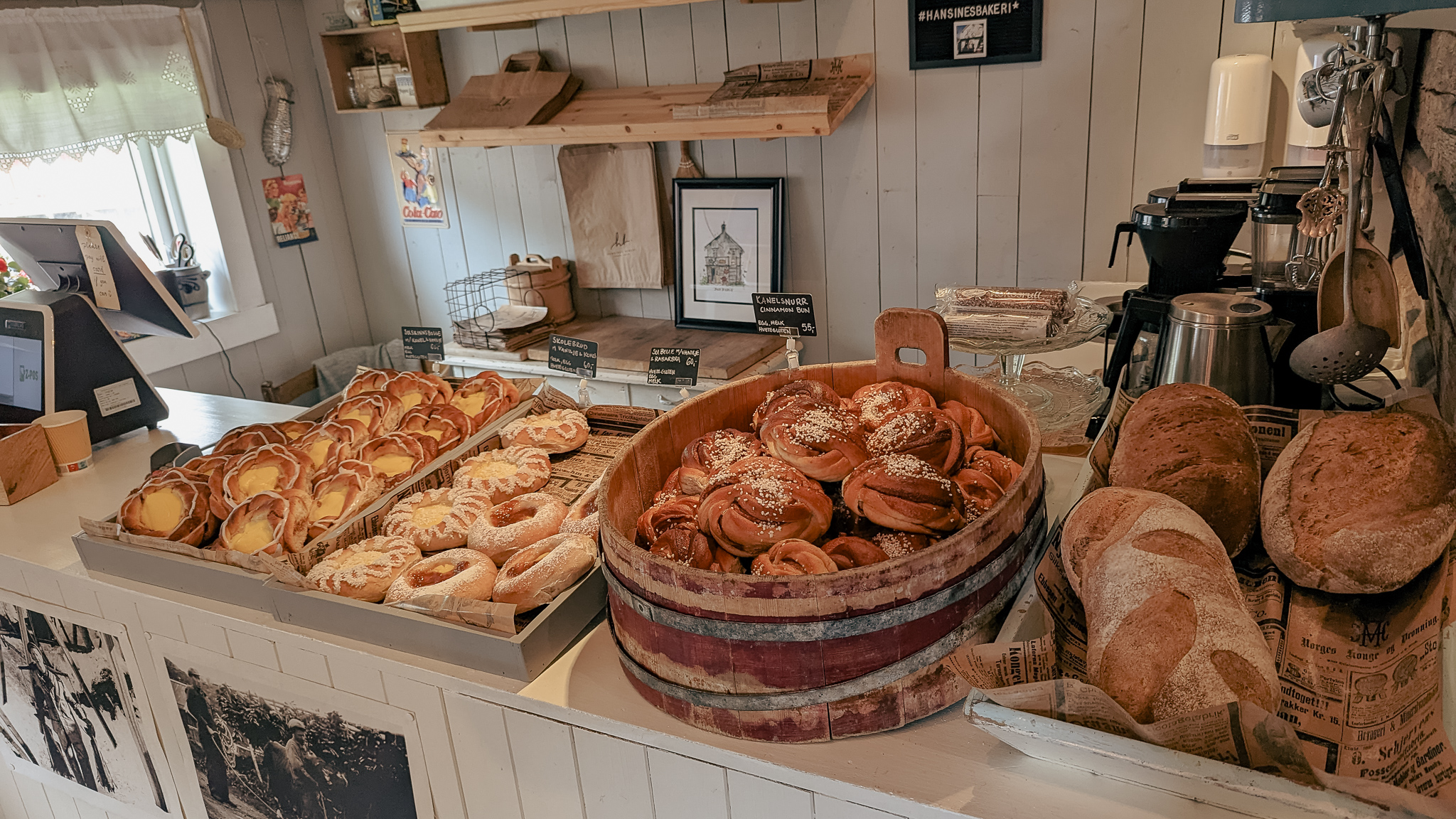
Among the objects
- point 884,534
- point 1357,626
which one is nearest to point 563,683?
point 884,534

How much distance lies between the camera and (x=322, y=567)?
4.09 feet

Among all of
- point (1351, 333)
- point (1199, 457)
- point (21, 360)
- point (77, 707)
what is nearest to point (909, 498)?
point (1199, 457)

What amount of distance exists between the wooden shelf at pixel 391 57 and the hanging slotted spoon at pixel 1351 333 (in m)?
3.09

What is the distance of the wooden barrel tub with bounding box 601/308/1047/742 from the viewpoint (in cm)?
83

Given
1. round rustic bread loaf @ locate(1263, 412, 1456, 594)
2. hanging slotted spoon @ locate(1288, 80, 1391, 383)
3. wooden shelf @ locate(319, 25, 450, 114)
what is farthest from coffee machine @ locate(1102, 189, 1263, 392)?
wooden shelf @ locate(319, 25, 450, 114)

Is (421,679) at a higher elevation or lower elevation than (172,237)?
lower

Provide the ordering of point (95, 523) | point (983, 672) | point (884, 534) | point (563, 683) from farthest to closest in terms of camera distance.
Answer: point (95, 523) < point (563, 683) < point (884, 534) < point (983, 672)

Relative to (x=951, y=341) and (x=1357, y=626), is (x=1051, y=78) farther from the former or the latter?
(x=1357, y=626)

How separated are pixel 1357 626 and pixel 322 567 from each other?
122cm

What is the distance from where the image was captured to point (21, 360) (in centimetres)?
199

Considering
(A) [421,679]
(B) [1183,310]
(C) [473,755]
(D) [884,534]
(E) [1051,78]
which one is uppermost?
(E) [1051,78]

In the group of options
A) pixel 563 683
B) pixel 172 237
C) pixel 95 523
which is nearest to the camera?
pixel 563 683

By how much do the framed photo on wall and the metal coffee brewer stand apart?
1953 millimetres

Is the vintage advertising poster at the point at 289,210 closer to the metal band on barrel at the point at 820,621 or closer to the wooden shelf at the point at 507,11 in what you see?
the wooden shelf at the point at 507,11
